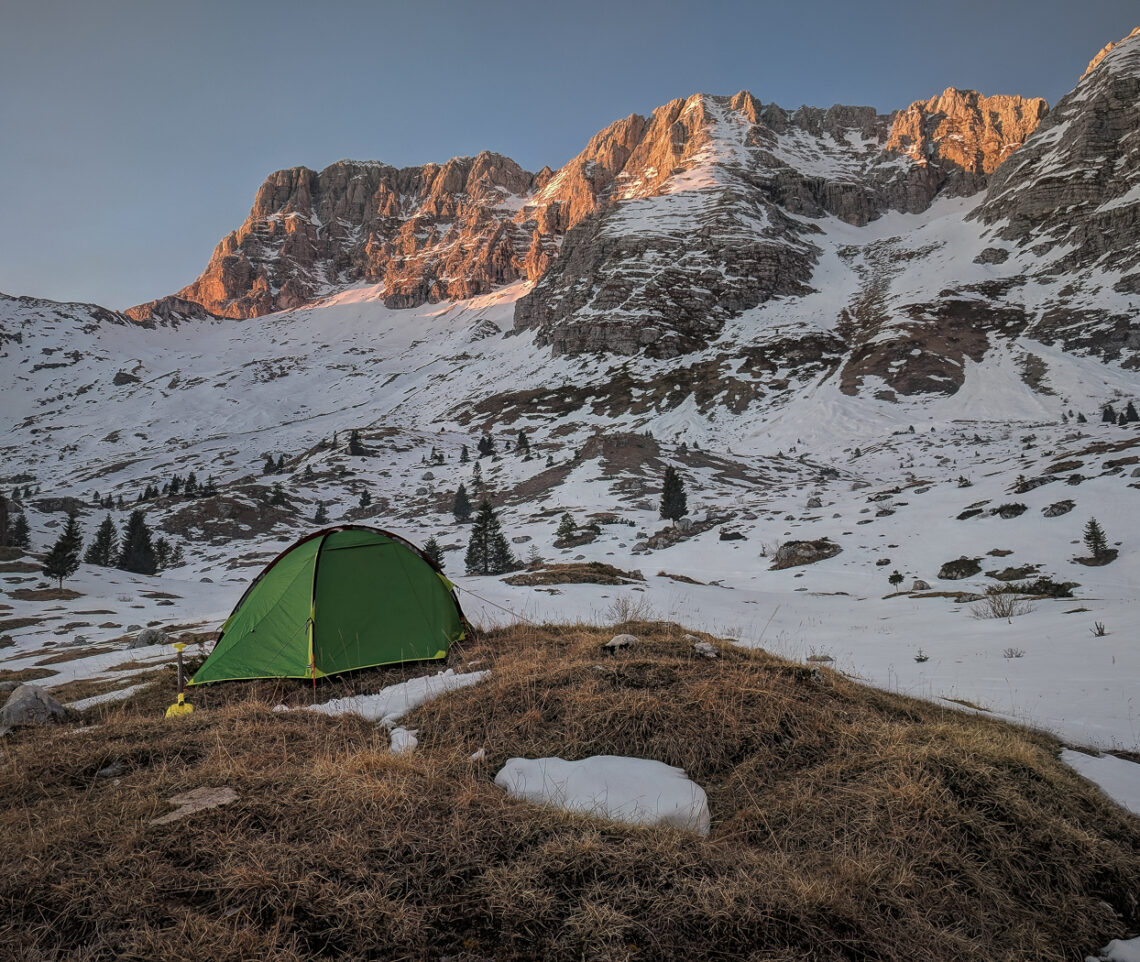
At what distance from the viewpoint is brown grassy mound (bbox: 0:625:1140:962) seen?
2.54 metres

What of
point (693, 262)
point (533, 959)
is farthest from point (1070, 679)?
point (693, 262)

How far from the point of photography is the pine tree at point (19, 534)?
41713mm

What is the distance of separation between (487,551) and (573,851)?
2880cm

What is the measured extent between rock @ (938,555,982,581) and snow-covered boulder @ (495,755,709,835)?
17124mm

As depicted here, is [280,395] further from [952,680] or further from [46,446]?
[952,680]

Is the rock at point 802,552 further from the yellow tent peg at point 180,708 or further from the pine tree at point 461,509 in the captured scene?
the pine tree at point 461,509

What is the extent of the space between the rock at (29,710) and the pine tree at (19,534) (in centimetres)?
4798

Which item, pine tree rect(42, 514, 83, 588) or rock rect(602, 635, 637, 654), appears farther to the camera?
pine tree rect(42, 514, 83, 588)

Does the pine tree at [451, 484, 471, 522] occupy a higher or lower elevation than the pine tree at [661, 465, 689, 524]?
lower

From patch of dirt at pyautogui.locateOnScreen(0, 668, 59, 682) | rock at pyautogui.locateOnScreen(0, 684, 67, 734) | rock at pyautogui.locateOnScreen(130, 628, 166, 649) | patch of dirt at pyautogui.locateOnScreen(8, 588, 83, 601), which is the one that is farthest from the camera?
patch of dirt at pyautogui.locateOnScreen(8, 588, 83, 601)

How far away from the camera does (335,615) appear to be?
8914mm

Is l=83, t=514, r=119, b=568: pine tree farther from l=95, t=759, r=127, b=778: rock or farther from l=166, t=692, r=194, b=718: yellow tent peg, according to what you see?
l=95, t=759, r=127, b=778: rock

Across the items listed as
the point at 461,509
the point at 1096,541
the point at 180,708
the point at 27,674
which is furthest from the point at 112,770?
the point at 461,509

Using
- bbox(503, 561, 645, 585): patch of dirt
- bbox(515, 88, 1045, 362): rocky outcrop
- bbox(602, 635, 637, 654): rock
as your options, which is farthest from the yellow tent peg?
bbox(515, 88, 1045, 362): rocky outcrop
